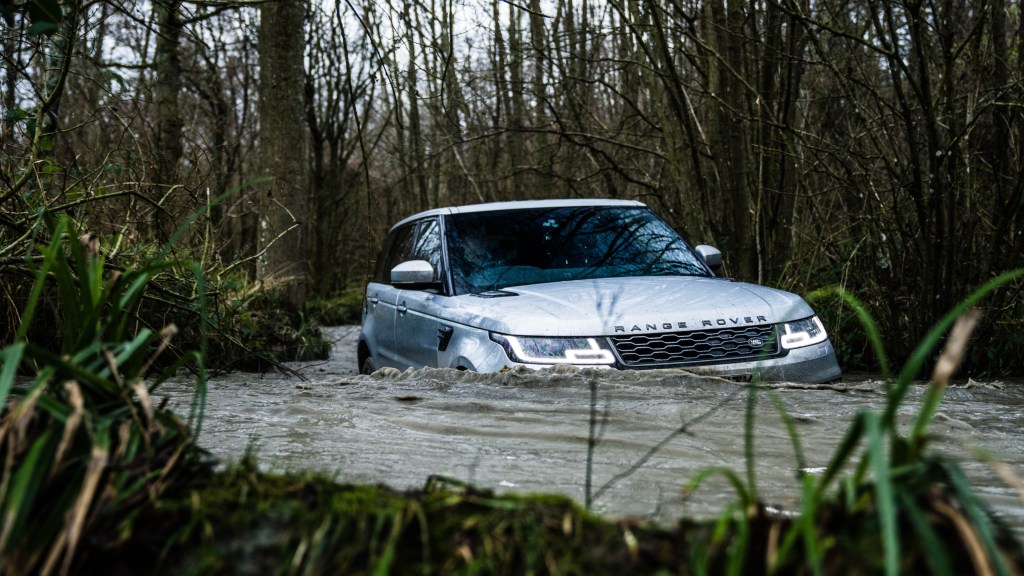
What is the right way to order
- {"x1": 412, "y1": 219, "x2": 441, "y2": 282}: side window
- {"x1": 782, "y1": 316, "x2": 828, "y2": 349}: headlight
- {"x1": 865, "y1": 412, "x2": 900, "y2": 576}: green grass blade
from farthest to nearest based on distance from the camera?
{"x1": 412, "y1": 219, "x2": 441, "y2": 282}: side window
{"x1": 782, "y1": 316, "x2": 828, "y2": 349}: headlight
{"x1": 865, "y1": 412, "x2": 900, "y2": 576}: green grass blade

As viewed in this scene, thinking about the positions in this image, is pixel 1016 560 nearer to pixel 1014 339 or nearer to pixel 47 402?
pixel 47 402

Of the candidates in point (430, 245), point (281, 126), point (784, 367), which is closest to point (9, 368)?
point (784, 367)

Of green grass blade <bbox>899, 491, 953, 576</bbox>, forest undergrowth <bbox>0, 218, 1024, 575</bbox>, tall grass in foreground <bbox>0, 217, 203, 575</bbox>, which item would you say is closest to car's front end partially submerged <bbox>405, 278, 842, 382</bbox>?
tall grass in foreground <bbox>0, 217, 203, 575</bbox>

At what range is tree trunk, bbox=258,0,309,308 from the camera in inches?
459

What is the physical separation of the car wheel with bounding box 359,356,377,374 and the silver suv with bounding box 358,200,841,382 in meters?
0.02

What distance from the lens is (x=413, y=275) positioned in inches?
238

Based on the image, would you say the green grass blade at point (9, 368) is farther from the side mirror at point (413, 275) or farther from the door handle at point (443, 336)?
the side mirror at point (413, 275)

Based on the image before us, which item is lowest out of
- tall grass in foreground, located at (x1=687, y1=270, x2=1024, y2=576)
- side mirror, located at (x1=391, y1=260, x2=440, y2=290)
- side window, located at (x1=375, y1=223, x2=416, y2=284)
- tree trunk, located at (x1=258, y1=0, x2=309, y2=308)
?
tall grass in foreground, located at (x1=687, y1=270, x2=1024, y2=576)

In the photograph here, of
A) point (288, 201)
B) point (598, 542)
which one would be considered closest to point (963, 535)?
point (598, 542)

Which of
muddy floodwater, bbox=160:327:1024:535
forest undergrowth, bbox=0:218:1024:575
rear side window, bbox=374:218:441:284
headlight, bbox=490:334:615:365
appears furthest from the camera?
rear side window, bbox=374:218:441:284

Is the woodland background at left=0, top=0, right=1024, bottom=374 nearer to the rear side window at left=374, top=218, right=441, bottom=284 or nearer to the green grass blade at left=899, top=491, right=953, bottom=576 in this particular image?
the rear side window at left=374, top=218, right=441, bottom=284

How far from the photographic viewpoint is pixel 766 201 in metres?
9.41

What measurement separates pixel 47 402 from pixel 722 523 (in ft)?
3.99

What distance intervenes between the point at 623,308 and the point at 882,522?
387cm
